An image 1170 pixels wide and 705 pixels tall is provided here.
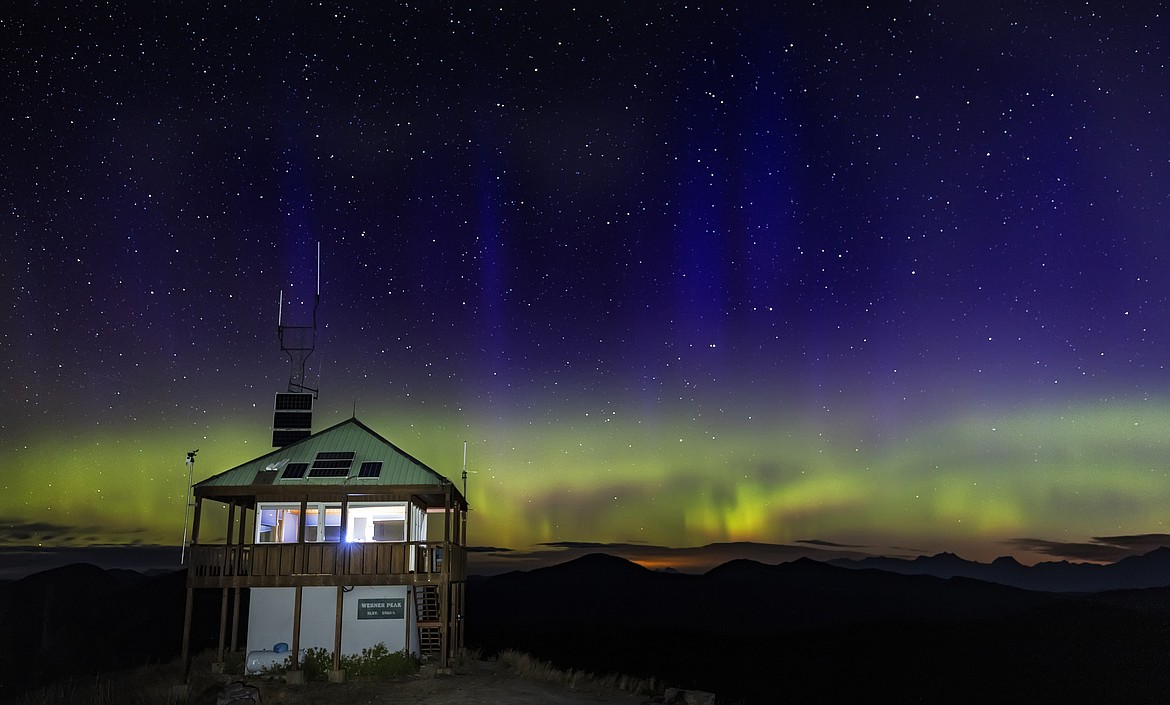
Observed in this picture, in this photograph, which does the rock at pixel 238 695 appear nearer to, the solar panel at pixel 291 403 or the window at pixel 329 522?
the window at pixel 329 522

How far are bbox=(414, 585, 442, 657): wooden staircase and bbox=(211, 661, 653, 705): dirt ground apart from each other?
1.79m

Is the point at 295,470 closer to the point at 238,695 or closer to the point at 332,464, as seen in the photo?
the point at 332,464

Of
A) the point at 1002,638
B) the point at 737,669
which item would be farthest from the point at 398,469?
the point at 1002,638

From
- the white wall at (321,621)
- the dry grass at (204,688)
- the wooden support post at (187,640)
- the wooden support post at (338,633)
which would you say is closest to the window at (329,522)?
the white wall at (321,621)

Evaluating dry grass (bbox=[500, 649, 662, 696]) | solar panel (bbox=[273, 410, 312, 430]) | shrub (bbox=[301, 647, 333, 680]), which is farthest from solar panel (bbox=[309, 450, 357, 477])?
dry grass (bbox=[500, 649, 662, 696])

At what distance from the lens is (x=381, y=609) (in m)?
28.6

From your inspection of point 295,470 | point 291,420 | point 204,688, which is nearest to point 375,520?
point 295,470

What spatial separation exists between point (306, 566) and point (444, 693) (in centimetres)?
583

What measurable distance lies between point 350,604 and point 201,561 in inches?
179

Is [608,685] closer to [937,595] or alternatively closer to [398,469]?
[398,469]

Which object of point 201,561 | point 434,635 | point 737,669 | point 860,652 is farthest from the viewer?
point 860,652

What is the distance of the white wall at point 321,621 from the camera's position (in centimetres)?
2833

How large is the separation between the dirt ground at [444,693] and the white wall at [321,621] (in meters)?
2.04

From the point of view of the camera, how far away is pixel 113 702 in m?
23.0
